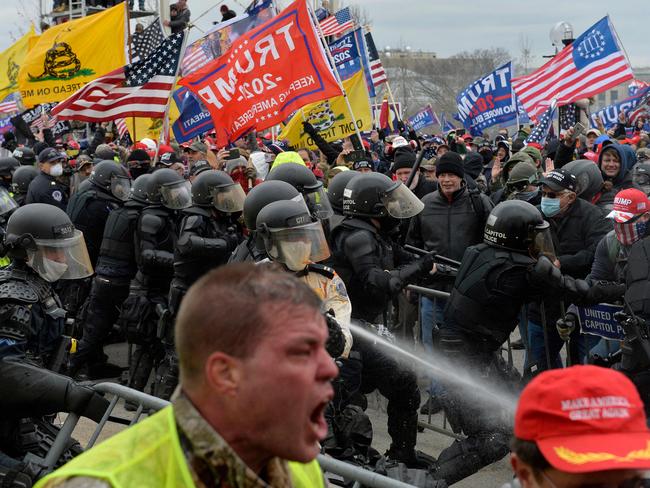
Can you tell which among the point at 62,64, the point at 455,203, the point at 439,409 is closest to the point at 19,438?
the point at 439,409

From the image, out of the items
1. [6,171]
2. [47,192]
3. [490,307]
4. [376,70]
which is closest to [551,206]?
[490,307]

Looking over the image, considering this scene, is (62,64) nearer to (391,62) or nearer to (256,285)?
(256,285)

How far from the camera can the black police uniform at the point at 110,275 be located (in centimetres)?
914

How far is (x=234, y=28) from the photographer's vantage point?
14.9 m

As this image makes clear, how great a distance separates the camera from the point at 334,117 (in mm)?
13109

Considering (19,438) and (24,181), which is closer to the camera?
(19,438)

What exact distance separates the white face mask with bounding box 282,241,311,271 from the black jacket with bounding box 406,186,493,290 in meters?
2.64

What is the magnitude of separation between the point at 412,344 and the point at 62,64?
7955 millimetres

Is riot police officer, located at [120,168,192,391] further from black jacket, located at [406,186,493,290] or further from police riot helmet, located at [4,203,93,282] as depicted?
police riot helmet, located at [4,203,93,282]

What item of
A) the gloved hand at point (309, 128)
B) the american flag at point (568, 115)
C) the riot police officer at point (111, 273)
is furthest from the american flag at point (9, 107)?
the riot police officer at point (111, 273)

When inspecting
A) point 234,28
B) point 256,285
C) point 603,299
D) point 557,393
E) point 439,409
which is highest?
point 234,28

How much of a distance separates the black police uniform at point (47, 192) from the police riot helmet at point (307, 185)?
3974mm

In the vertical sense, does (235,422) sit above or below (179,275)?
above

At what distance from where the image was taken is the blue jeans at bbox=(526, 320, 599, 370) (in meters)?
7.68
